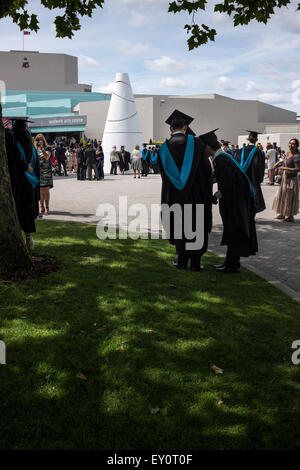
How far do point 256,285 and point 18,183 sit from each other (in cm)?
341

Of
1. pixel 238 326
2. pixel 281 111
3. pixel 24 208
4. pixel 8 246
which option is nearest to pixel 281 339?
pixel 238 326

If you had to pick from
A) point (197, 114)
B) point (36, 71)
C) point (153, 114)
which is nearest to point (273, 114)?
point (197, 114)

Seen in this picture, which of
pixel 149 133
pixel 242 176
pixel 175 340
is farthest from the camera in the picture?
pixel 149 133

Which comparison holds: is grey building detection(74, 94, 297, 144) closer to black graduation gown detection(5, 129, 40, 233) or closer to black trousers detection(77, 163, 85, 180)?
black trousers detection(77, 163, 85, 180)

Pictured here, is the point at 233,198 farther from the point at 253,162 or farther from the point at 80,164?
the point at 80,164

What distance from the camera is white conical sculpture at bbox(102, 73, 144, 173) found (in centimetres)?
2902

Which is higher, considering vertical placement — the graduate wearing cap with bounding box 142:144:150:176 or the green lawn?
the graduate wearing cap with bounding box 142:144:150:176

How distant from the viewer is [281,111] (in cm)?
5422

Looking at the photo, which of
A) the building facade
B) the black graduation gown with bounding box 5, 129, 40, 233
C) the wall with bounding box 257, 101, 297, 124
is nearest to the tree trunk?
the black graduation gown with bounding box 5, 129, 40, 233

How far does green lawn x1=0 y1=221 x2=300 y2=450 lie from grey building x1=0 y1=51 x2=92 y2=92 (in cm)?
7104

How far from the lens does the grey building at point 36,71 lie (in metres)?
72.6

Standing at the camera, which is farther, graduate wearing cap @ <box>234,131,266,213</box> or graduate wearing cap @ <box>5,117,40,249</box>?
graduate wearing cap @ <box>234,131,266,213</box>

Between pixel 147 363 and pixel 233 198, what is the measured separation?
298 cm

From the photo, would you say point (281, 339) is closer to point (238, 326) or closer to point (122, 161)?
point (238, 326)
